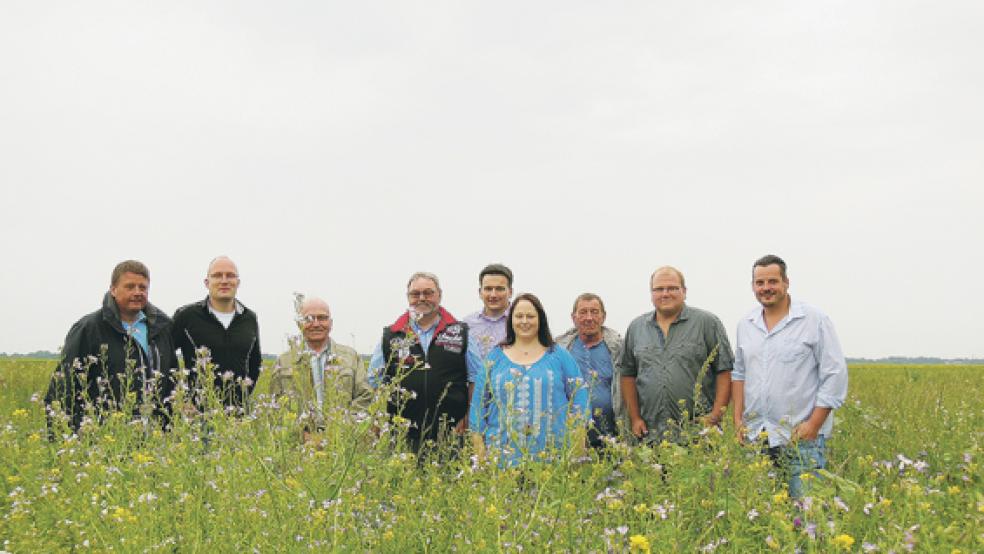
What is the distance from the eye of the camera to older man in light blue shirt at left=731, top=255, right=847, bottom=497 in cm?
493

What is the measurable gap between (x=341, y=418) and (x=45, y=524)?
7.30ft

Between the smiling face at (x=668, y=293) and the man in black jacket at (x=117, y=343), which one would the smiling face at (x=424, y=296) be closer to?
the smiling face at (x=668, y=293)

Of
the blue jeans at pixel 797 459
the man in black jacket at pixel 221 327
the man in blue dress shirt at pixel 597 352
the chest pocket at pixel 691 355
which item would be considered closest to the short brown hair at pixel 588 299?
the man in blue dress shirt at pixel 597 352

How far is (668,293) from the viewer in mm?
5695

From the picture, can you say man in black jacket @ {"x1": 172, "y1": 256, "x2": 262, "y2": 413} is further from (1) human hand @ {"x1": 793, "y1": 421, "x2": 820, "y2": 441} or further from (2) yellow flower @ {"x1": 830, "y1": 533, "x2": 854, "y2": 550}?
(2) yellow flower @ {"x1": 830, "y1": 533, "x2": 854, "y2": 550}

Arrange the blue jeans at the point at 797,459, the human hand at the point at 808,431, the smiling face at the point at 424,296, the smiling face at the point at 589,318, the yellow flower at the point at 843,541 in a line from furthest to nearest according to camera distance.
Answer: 1. the smiling face at the point at 589,318
2. the smiling face at the point at 424,296
3. the human hand at the point at 808,431
4. the blue jeans at the point at 797,459
5. the yellow flower at the point at 843,541

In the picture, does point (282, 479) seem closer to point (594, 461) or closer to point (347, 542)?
point (347, 542)

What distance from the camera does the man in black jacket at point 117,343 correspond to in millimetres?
5598

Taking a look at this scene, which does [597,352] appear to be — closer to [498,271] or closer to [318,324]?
[498,271]

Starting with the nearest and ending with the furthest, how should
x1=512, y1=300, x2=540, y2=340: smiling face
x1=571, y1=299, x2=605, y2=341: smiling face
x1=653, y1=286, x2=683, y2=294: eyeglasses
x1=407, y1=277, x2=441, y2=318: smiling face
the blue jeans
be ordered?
the blue jeans
x1=512, y1=300, x2=540, y2=340: smiling face
x1=653, y1=286, x2=683, y2=294: eyeglasses
x1=407, y1=277, x2=441, y2=318: smiling face
x1=571, y1=299, x2=605, y2=341: smiling face

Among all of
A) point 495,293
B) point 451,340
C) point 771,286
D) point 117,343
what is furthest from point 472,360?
point 117,343

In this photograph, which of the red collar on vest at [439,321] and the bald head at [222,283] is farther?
the bald head at [222,283]

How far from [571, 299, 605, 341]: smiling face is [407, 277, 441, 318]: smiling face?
1.20 meters

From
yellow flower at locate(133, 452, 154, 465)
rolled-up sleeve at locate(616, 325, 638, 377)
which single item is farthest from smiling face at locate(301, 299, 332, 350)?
rolled-up sleeve at locate(616, 325, 638, 377)
